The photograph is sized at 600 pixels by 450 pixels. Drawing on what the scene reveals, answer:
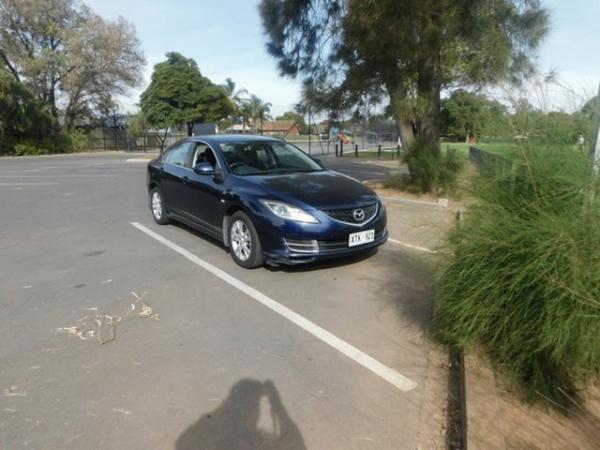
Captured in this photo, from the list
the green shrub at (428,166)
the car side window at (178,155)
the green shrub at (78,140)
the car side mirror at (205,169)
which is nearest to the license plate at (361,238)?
the car side mirror at (205,169)

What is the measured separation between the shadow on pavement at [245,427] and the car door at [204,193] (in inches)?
125

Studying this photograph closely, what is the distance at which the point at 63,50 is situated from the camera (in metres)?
37.6

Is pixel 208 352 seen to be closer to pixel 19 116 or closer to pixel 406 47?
pixel 406 47

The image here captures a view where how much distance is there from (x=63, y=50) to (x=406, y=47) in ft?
124

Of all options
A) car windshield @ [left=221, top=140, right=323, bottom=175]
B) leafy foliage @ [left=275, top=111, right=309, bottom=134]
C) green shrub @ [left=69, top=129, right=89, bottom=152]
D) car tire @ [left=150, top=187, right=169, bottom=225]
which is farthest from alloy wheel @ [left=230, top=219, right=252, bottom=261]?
green shrub @ [left=69, top=129, right=89, bottom=152]

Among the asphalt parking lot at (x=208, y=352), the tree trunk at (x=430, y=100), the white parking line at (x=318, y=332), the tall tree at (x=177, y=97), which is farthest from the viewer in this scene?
the tall tree at (x=177, y=97)

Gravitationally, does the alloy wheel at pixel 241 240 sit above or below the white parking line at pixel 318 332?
above

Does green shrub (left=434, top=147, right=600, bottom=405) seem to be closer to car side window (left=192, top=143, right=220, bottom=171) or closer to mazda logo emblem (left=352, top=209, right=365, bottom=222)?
mazda logo emblem (left=352, top=209, right=365, bottom=222)

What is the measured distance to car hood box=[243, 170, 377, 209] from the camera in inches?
197

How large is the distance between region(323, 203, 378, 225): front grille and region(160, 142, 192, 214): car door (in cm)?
264

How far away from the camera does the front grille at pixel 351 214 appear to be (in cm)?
496

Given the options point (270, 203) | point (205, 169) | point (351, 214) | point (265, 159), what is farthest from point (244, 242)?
point (265, 159)

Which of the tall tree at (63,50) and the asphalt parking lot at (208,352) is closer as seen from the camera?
the asphalt parking lot at (208,352)

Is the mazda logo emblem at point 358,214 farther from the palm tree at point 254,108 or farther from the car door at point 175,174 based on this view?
the palm tree at point 254,108
